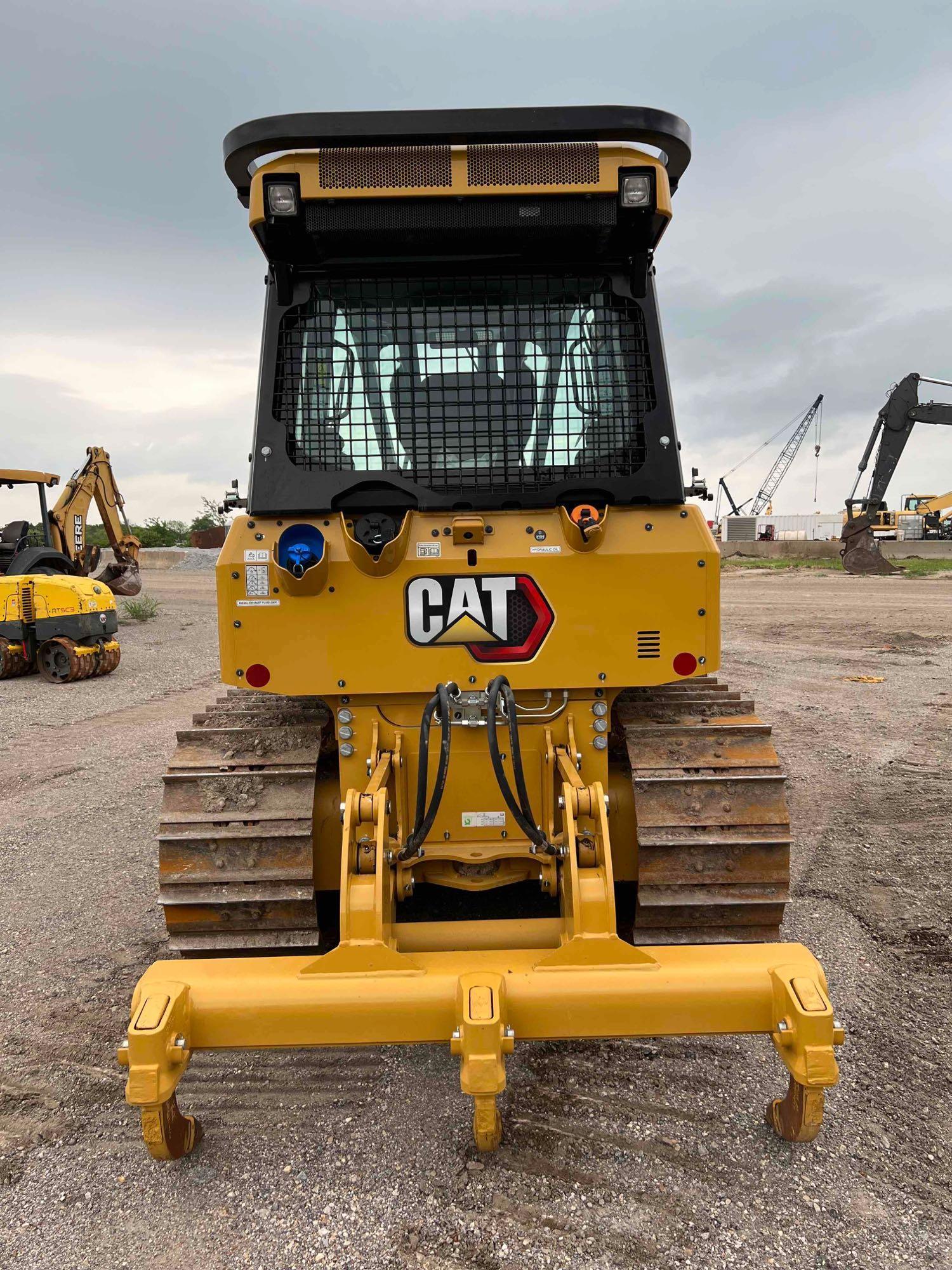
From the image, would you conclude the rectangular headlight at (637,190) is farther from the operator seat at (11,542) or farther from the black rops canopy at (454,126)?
the operator seat at (11,542)

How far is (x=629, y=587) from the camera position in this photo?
3383 mm

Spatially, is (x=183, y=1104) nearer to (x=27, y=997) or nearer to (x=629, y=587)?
(x=27, y=997)

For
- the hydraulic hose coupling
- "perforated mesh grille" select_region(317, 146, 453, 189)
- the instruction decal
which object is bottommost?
the instruction decal

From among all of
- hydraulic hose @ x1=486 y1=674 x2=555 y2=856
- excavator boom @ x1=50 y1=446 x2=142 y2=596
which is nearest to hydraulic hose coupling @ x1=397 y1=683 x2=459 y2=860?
hydraulic hose @ x1=486 y1=674 x2=555 y2=856

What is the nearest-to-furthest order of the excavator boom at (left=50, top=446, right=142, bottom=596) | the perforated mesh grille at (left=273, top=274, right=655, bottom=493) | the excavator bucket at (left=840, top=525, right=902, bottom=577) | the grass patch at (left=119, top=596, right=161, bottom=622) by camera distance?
1. the perforated mesh grille at (left=273, top=274, right=655, bottom=493)
2. the excavator boom at (left=50, top=446, right=142, bottom=596)
3. the grass patch at (left=119, top=596, right=161, bottom=622)
4. the excavator bucket at (left=840, top=525, right=902, bottom=577)

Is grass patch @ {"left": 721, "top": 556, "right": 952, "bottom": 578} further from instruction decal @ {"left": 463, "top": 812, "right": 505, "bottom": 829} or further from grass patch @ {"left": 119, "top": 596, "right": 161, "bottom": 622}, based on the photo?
instruction decal @ {"left": 463, "top": 812, "right": 505, "bottom": 829}

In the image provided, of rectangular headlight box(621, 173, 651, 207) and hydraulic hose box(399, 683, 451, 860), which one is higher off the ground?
rectangular headlight box(621, 173, 651, 207)

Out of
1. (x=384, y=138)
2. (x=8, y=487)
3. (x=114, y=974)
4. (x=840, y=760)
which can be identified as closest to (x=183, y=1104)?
(x=114, y=974)

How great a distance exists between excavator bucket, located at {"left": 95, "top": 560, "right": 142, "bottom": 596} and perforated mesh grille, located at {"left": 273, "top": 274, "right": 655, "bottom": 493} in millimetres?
17179

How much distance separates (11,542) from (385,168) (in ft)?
44.1

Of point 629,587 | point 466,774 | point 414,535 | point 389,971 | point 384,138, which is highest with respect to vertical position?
point 384,138

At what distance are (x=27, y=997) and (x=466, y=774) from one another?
2.34 m

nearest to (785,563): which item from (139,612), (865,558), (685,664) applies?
(865,558)

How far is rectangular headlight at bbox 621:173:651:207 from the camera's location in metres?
3.24
